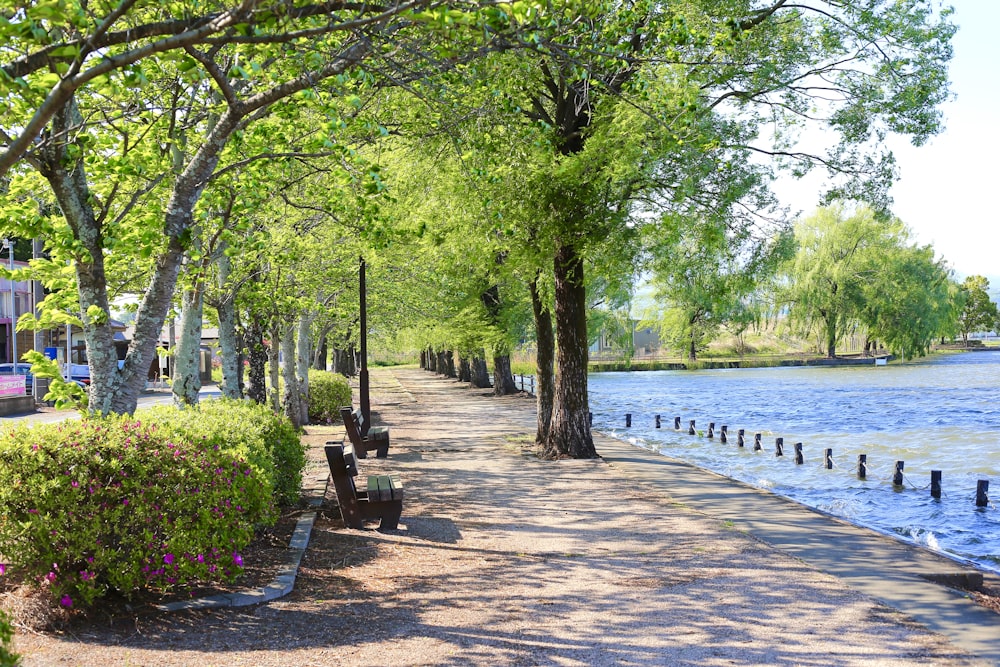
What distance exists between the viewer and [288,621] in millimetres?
6613

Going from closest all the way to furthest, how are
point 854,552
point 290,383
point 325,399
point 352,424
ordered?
1. point 854,552
2. point 352,424
3. point 290,383
4. point 325,399

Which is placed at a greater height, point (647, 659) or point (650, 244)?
point (650, 244)

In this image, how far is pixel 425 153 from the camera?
16.3m

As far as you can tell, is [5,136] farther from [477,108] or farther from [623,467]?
[623,467]

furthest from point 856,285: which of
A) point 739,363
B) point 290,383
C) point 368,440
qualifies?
point 368,440

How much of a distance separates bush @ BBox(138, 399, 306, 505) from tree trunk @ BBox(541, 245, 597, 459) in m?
6.75

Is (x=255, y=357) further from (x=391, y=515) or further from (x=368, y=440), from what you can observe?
(x=391, y=515)

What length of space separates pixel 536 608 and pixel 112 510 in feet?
10.8

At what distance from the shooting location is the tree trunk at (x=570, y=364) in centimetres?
1723

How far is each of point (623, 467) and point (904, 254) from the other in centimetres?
5877

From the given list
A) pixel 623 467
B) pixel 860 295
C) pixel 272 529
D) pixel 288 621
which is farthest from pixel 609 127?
pixel 860 295

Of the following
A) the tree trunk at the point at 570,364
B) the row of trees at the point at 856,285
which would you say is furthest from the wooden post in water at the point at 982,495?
the row of trees at the point at 856,285

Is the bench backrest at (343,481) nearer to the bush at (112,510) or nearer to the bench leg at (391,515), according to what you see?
the bench leg at (391,515)

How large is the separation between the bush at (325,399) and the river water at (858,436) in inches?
331
